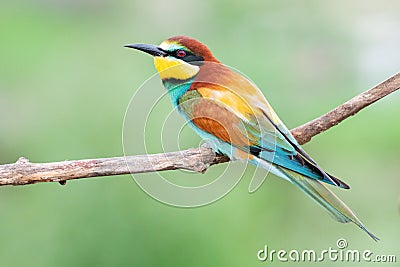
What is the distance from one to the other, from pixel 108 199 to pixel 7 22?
188cm

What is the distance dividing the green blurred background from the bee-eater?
73 centimetres

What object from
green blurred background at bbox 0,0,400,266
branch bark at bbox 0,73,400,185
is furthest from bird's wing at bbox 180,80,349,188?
green blurred background at bbox 0,0,400,266

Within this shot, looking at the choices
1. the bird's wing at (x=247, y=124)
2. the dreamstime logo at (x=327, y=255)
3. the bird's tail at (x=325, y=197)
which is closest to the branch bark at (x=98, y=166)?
the bird's wing at (x=247, y=124)

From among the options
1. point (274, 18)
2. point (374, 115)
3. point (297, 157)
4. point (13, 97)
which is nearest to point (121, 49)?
point (13, 97)

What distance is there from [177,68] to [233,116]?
190mm

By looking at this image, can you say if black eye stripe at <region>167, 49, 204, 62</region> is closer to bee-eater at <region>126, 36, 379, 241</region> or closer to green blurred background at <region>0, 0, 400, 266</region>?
bee-eater at <region>126, 36, 379, 241</region>

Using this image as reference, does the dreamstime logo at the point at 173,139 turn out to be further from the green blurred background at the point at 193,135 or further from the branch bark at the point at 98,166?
the green blurred background at the point at 193,135

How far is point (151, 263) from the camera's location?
2795 mm

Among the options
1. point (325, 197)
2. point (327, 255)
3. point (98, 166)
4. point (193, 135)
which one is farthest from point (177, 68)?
point (327, 255)

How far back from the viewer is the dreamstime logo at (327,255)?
259 cm

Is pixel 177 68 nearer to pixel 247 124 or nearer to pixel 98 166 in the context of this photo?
pixel 247 124

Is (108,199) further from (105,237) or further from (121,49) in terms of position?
(121,49)

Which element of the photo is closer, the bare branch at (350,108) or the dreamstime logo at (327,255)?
the bare branch at (350,108)

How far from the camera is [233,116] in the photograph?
1859 millimetres
